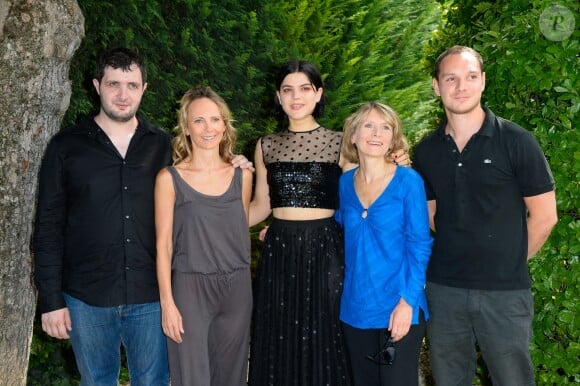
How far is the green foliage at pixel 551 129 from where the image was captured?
10.1 ft

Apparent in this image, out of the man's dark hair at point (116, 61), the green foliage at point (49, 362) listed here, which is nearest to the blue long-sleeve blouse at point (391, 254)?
the man's dark hair at point (116, 61)

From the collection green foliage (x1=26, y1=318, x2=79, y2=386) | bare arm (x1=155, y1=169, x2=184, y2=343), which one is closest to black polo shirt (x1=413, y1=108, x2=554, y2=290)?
bare arm (x1=155, y1=169, x2=184, y2=343)

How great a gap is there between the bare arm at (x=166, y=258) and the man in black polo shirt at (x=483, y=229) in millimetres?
1240

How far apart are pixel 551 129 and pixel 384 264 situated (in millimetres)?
1050

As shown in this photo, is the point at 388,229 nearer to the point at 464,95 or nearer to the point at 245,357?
the point at 464,95

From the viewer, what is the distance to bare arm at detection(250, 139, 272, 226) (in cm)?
376

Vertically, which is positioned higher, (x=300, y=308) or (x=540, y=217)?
(x=540, y=217)

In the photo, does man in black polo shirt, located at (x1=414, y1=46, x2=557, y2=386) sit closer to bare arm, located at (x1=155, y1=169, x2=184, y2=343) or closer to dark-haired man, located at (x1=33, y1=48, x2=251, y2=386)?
bare arm, located at (x1=155, y1=169, x2=184, y2=343)

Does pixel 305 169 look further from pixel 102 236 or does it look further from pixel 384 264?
pixel 102 236

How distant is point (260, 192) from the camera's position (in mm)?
3779

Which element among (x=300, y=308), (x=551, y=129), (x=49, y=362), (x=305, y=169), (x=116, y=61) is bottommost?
(x=49, y=362)

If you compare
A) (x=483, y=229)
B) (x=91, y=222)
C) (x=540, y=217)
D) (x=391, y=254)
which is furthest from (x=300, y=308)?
(x=540, y=217)

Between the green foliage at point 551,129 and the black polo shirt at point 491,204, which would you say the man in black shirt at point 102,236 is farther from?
the green foliage at point 551,129

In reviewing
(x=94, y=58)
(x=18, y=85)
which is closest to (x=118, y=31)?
(x=94, y=58)
